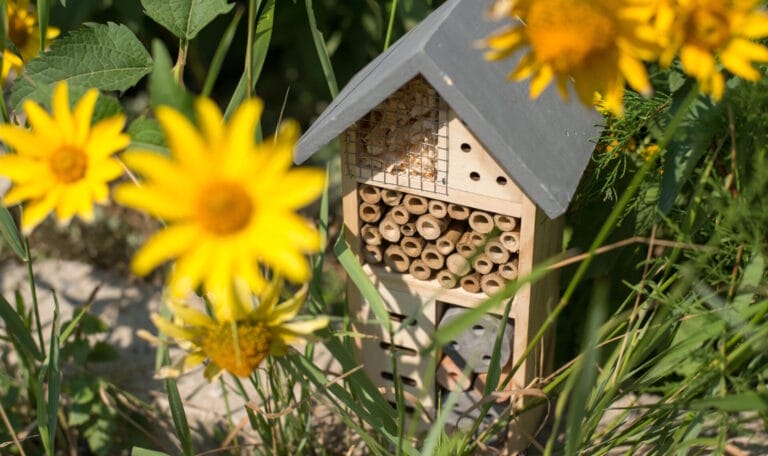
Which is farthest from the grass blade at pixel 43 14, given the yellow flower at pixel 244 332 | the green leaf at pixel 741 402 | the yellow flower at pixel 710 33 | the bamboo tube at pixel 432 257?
the green leaf at pixel 741 402

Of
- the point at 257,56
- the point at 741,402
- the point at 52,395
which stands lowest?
the point at 741,402

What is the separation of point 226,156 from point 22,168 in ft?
0.79

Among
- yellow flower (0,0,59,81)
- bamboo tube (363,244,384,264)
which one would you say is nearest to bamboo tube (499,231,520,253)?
bamboo tube (363,244,384,264)

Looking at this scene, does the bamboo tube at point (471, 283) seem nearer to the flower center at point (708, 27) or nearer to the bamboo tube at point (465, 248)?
the bamboo tube at point (465, 248)

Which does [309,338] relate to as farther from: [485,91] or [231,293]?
[485,91]

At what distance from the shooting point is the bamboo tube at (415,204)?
1267mm

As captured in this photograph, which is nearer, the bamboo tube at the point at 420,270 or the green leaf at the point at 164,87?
the green leaf at the point at 164,87

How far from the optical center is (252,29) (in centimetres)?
99

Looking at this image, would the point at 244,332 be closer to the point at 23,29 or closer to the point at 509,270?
the point at 509,270

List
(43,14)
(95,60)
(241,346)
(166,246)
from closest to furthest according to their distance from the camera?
(166,246) < (241,346) < (43,14) < (95,60)

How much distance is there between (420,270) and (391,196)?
13 centimetres

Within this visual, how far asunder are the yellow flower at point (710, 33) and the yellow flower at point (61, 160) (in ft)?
1.72

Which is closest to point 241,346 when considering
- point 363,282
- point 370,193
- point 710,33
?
point 363,282

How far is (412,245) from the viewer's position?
1311 millimetres
